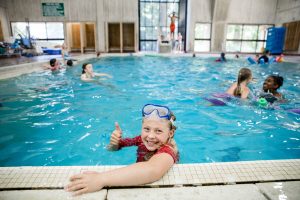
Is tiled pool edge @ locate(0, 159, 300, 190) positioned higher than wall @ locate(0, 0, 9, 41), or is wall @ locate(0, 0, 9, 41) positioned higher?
wall @ locate(0, 0, 9, 41)

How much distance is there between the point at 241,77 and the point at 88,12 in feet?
59.3

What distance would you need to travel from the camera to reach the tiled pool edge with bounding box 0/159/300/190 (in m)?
1.57

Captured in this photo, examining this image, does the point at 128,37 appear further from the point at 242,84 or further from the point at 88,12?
the point at 242,84

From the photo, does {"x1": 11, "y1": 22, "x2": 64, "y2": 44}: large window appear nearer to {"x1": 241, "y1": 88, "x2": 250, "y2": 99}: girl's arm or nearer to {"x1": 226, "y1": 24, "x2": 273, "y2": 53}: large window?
{"x1": 226, "y1": 24, "x2": 273, "y2": 53}: large window

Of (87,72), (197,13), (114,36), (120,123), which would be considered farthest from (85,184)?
(114,36)

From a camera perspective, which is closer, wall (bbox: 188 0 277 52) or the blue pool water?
the blue pool water

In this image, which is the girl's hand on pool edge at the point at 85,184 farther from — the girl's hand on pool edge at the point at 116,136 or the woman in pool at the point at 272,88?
the woman in pool at the point at 272,88

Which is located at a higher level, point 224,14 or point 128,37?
point 224,14

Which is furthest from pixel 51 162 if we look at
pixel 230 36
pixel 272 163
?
pixel 230 36

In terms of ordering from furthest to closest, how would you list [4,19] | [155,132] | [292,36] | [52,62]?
[4,19] < [292,36] < [52,62] < [155,132]

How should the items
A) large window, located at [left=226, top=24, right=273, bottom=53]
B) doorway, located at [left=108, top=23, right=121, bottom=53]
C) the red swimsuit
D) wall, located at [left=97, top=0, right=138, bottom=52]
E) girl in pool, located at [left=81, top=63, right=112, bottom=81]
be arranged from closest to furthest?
the red swimsuit, girl in pool, located at [left=81, top=63, right=112, bottom=81], wall, located at [left=97, top=0, right=138, bottom=52], large window, located at [left=226, top=24, right=273, bottom=53], doorway, located at [left=108, top=23, right=121, bottom=53]

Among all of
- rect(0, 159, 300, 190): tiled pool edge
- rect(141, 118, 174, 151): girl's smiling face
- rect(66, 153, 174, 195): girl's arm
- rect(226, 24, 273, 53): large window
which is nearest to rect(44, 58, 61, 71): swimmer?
rect(0, 159, 300, 190): tiled pool edge

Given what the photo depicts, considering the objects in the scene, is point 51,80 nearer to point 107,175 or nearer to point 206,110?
point 206,110

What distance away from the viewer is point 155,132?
74.7 inches
